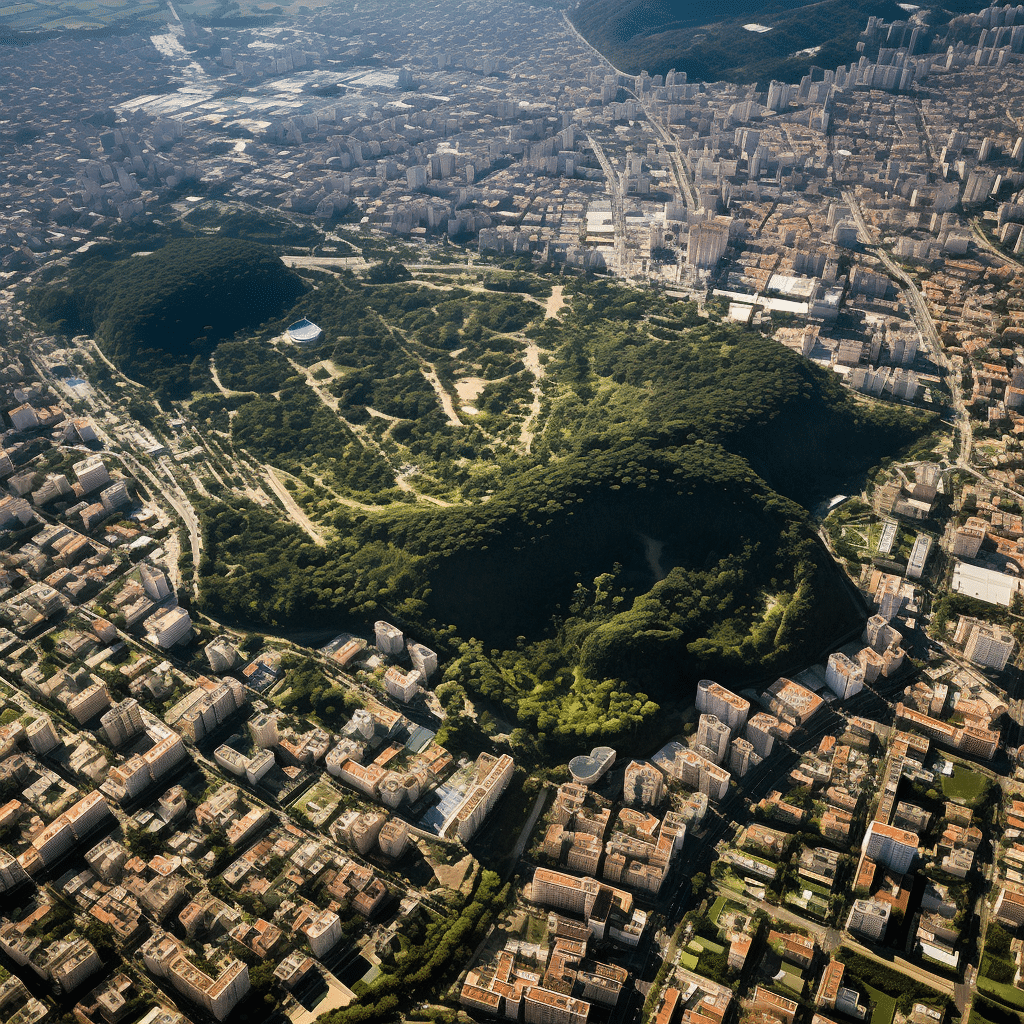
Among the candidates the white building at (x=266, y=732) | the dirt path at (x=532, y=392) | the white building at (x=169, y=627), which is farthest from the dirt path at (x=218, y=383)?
the white building at (x=266, y=732)

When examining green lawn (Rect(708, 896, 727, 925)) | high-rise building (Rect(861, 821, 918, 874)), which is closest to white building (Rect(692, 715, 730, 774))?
green lawn (Rect(708, 896, 727, 925))

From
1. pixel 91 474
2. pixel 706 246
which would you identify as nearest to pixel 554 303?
pixel 706 246

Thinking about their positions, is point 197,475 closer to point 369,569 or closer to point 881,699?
point 369,569

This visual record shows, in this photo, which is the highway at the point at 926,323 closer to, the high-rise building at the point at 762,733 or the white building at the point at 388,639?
the high-rise building at the point at 762,733

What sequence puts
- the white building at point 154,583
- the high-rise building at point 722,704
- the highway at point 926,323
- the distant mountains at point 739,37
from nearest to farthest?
the high-rise building at point 722,704 < the white building at point 154,583 < the highway at point 926,323 < the distant mountains at point 739,37

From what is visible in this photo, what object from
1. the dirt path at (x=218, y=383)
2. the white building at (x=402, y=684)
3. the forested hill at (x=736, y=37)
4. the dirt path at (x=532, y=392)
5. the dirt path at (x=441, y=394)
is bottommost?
the white building at (x=402, y=684)

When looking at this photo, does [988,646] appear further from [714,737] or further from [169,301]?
[169,301]
